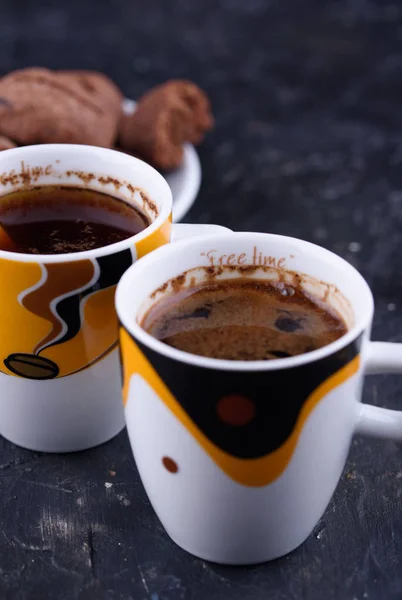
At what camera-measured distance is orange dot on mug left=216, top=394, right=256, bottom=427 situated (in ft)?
2.90

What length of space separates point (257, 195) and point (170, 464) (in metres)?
0.97

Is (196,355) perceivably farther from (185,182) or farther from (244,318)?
(185,182)

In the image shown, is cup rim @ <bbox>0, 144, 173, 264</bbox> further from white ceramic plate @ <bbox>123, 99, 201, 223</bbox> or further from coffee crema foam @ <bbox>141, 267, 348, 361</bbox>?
white ceramic plate @ <bbox>123, 99, 201, 223</bbox>

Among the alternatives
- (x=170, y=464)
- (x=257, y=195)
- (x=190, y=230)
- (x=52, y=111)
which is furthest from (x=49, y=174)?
(x=257, y=195)

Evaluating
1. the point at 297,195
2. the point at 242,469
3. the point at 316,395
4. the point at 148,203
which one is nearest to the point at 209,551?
the point at 242,469

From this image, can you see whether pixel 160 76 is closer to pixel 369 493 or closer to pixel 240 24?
pixel 240 24

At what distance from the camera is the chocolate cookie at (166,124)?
1.72 m

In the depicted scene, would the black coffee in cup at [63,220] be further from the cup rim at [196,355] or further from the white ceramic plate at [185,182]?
the white ceramic plate at [185,182]

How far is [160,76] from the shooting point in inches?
91.4

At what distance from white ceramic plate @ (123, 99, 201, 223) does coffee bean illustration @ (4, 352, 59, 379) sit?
510mm

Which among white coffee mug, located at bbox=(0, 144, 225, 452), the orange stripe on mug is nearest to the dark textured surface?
white coffee mug, located at bbox=(0, 144, 225, 452)

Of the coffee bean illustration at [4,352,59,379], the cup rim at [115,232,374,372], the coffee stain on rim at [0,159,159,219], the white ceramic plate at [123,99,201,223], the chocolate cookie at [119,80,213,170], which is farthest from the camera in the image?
the chocolate cookie at [119,80,213,170]

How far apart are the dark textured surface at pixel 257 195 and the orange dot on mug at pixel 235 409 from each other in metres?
0.24

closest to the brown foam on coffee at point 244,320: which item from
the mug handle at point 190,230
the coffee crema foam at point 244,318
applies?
the coffee crema foam at point 244,318
